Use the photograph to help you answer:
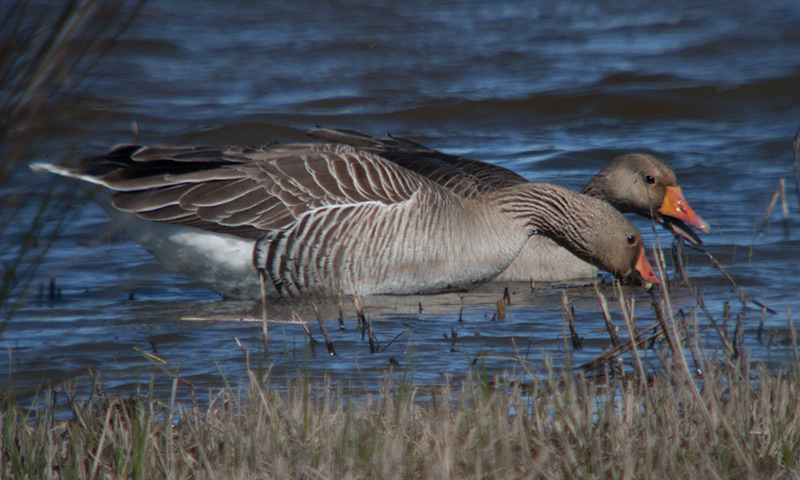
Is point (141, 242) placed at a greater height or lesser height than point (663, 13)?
lesser

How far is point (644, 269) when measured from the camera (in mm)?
7086

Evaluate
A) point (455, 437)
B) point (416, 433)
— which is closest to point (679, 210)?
point (416, 433)

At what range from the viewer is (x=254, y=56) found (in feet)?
55.2

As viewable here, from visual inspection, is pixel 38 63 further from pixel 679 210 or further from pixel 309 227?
pixel 679 210

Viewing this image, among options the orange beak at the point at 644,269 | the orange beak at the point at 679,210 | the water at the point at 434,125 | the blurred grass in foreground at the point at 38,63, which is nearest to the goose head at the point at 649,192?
the orange beak at the point at 679,210

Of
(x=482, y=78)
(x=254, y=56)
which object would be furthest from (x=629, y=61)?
(x=254, y=56)

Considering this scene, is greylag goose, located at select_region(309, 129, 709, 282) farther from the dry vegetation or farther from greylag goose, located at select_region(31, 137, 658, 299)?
the dry vegetation

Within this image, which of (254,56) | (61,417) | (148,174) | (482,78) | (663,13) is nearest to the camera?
(61,417)

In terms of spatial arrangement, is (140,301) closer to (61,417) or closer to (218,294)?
(218,294)

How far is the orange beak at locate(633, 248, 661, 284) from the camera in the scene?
23.2 ft

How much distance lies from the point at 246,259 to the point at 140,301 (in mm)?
836

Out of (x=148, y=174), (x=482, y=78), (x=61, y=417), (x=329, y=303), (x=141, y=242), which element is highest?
(x=482, y=78)

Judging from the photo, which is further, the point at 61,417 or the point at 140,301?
the point at 140,301

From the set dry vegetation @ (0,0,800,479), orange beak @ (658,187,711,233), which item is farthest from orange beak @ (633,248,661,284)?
dry vegetation @ (0,0,800,479)
